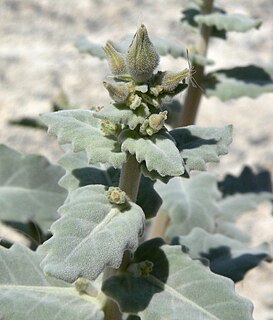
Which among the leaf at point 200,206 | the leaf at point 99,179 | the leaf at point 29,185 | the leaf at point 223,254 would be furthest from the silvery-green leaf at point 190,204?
the leaf at point 99,179

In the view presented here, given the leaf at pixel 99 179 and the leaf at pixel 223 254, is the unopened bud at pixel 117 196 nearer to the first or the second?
the leaf at pixel 99 179

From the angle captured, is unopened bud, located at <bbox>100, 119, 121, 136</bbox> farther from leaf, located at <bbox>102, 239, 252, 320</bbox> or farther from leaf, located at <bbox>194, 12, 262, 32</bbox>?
leaf, located at <bbox>194, 12, 262, 32</bbox>

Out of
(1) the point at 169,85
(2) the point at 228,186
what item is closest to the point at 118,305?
(1) the point at 169,85

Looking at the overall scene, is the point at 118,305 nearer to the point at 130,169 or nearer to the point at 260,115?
the point at 130,169

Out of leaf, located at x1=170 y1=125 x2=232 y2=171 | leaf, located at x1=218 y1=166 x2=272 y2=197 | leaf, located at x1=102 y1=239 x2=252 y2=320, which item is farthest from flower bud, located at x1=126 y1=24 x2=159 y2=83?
leaf, located at x1=218 y1=166 x2=272 y2=197

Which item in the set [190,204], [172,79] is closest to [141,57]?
[172,79]

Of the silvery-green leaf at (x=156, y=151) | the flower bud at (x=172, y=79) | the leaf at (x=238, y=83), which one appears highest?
the flower bud at (x=172, y=79)
